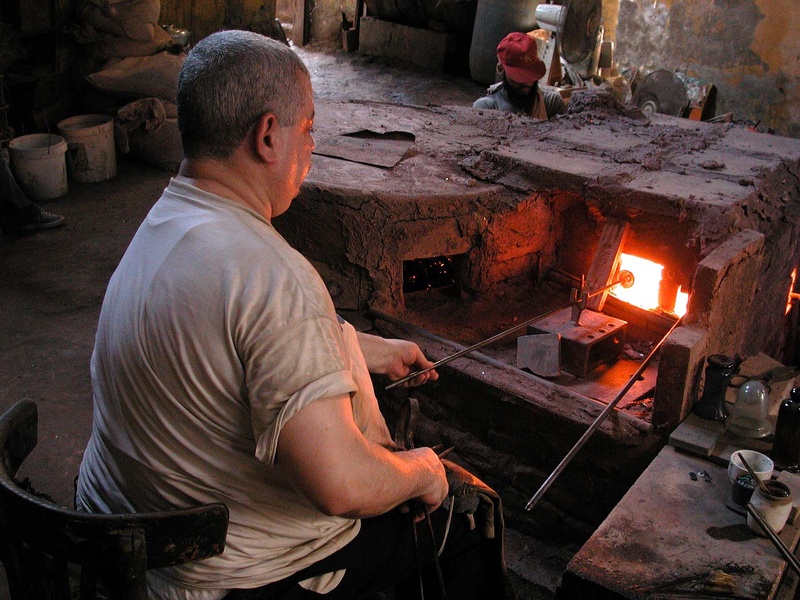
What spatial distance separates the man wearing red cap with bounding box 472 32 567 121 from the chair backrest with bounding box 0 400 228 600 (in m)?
5.64

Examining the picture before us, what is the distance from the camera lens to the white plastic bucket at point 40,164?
726 cm

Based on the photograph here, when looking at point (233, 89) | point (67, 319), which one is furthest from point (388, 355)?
point (67, 319)

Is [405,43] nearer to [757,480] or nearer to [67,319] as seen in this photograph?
[67,319]

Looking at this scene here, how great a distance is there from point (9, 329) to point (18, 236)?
1.78 metres

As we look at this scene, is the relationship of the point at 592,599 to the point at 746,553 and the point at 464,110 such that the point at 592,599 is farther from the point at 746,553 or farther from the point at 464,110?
the point at 464,110

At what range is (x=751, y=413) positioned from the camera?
11.9 feet

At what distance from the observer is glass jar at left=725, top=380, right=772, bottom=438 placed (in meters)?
3.60

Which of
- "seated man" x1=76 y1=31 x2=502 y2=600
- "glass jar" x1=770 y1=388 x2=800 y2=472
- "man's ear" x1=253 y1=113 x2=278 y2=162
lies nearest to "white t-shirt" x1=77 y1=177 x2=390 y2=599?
"seated man" x1=76 y1=31 x2=502 y2=600

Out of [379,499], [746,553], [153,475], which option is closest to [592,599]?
[746,553]

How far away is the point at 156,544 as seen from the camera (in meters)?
1.66

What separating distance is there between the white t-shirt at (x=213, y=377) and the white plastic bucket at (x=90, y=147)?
256 inches

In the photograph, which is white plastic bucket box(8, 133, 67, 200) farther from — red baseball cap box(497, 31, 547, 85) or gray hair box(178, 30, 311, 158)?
gray hair box(178, 30, 311, 158)

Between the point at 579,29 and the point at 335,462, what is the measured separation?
341 inches

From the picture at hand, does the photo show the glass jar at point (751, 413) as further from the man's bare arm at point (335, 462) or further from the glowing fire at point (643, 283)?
the man's bare arm at point (335, 462)
